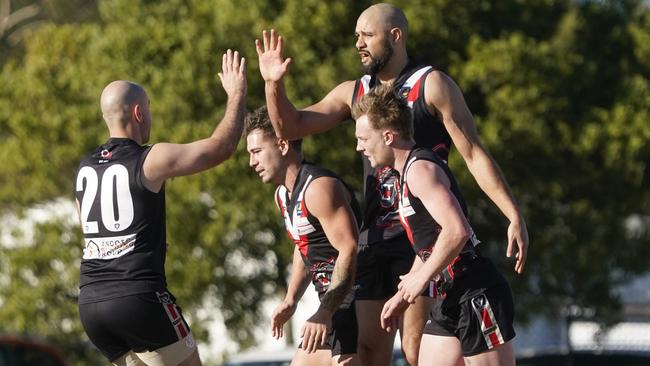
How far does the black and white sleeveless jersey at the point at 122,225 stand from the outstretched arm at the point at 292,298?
104cm

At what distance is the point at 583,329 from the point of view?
29281 mm

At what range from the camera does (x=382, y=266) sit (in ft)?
28.2

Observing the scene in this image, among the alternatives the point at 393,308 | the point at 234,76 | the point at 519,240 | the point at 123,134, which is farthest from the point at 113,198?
the point at 519,240

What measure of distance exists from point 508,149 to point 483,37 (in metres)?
1.83

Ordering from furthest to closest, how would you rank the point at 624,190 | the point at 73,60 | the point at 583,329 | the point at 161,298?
Answer: the point at 583,329, the point at 73,60, the point at 624,190, the point at 161,298

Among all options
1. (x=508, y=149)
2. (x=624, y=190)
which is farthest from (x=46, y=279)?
(x=624, y=190)

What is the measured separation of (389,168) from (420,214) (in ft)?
2.89

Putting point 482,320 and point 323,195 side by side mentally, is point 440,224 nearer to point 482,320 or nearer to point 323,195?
point 482,320

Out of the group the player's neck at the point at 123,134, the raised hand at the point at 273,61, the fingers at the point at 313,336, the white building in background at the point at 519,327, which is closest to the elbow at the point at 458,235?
the fingers at the point at 313,336

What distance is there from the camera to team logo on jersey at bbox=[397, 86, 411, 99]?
8.31 meters

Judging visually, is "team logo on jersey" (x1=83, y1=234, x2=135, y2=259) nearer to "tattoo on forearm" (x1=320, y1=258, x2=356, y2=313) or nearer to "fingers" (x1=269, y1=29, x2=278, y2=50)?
"tattoo on forearm" (x1=320, y1=258, x2=356, y2=313)

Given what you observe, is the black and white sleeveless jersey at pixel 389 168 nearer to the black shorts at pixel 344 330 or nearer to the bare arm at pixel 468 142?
the bare arm at pixel 468 142

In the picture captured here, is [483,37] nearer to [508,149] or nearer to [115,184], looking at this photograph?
[508,149]

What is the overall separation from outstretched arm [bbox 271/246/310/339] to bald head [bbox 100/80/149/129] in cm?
157
